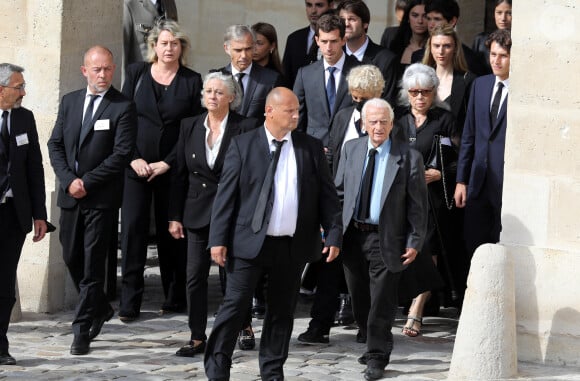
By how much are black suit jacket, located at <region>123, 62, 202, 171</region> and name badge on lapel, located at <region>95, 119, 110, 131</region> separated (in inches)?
37.0

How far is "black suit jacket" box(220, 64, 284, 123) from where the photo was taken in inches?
478

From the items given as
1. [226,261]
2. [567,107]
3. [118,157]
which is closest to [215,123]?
[118,157]

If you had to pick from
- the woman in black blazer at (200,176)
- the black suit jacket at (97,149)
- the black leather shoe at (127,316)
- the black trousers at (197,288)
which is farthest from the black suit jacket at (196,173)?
the black leather shoe at (127,316)

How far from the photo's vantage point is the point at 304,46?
13.5m

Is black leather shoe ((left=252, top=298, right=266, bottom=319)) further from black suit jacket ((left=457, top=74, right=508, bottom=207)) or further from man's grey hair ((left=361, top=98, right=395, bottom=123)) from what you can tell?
man's grey hair ((left=361, top=98, right=395, bottom=123))

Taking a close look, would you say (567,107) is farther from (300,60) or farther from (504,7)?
(300,60)

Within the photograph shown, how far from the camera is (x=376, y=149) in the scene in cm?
1070

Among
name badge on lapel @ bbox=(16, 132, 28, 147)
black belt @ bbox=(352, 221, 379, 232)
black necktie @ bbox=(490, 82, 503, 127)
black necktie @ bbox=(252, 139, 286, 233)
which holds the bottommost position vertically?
black belt @ bbox=(352, 221, 379, 232)

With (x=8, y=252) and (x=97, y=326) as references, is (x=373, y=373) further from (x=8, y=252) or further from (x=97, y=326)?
(x=8, y=252)

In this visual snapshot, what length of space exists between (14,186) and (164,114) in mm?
1902

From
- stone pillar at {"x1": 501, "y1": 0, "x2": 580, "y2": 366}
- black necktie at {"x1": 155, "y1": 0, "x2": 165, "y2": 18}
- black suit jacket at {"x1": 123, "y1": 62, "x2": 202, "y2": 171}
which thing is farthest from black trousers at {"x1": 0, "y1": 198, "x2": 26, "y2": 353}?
black necktie at {"x1": 155, "y1": 0, "x2": 165, "y2": 18}

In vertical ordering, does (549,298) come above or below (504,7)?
below

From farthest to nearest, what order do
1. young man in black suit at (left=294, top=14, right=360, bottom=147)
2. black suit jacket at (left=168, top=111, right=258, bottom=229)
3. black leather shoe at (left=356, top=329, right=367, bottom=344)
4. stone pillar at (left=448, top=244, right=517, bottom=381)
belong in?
1. young man in black suit at (left=294, top=14, right=360, bottom=147)
2. black leather shoe at (left=356, top=329, right=367, bottom=344)
3. black suit jacket at (left=168, top=111, right=258, bottom=229)
4. stone pillar at (left=448, top=244, right=517, bottom=381)

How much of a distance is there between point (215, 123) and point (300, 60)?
89.3 inches
